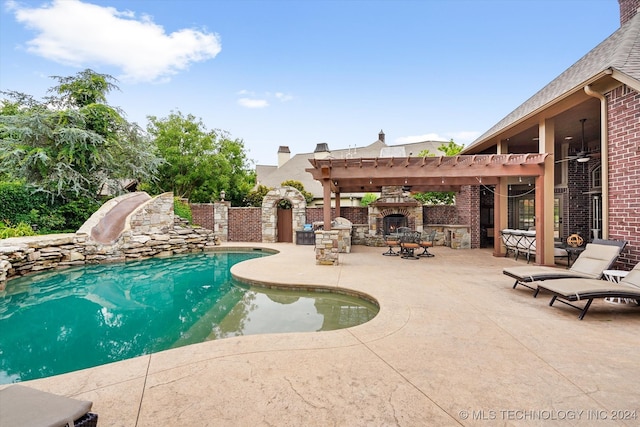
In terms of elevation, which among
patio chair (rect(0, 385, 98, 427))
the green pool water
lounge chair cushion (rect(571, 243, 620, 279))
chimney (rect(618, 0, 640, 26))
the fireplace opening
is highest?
chimney (rect(618, 0, 640, 26))

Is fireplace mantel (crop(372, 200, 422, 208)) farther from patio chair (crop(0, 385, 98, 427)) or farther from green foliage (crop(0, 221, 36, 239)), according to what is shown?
green foliage (crop(0, 221, 36, 239))

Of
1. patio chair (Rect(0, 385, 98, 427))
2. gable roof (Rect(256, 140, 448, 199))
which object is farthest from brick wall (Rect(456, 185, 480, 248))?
gable roof (Rect(256, 140, 448, 199))

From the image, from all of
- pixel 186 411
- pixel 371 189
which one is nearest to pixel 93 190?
pixel 371 189

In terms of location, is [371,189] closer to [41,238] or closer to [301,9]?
[301,9]

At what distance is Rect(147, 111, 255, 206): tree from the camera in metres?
19.1

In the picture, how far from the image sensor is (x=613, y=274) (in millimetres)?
4691

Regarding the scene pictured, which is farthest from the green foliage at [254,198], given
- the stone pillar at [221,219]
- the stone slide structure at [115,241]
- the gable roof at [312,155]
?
the stone slide structure at [115,241]

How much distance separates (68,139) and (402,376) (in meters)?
15.8

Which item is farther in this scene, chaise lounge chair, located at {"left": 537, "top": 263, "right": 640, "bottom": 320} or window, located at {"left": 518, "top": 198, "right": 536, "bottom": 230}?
window, located at {"left": 518, "top": 198, "right": 536, "bottom": 230}

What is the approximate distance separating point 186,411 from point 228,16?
1286 centimetres

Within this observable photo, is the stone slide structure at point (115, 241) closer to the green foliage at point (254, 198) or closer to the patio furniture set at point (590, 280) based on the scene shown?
the green foliage at point (254, 198)

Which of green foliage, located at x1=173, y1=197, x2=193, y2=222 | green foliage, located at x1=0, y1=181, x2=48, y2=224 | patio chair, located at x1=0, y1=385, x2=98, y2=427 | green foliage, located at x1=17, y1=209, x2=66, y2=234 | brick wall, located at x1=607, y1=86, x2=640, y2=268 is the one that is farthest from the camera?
green foliage, located at x1=173, y1=197, x2=193, y2=222

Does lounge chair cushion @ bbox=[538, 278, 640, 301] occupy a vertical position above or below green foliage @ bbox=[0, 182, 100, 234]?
below

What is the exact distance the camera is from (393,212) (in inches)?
503
